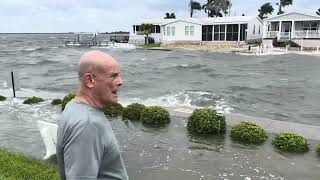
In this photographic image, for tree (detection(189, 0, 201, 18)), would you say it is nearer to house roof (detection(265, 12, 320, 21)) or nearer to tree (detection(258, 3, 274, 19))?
tree (detection(258, 3, 274, 19))

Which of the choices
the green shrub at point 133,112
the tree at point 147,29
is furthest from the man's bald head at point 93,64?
the tree at point 147,29

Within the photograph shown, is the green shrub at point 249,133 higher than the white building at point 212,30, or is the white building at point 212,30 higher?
the white building at point 212,30

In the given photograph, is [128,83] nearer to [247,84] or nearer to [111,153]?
[247,84]

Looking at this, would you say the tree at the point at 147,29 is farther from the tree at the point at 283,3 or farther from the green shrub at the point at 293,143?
the green shrub at the point at 293,143

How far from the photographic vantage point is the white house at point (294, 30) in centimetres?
5369

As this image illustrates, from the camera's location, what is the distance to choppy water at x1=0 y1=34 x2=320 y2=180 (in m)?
8.83

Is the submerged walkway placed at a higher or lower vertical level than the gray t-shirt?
lower

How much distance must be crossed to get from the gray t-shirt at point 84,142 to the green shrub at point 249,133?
8.39 meters

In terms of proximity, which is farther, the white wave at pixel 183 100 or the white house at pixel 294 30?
the white house at pixel 294 30

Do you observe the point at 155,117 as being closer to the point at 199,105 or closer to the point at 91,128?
the point at 199,105

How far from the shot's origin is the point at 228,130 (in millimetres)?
11648

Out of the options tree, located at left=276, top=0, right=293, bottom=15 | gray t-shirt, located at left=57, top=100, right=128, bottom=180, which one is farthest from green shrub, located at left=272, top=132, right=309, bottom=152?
tree, located at left=276, top=0, right=293, bottom=15

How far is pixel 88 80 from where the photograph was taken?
8.41 ft

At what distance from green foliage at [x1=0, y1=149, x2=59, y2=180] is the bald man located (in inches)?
188
